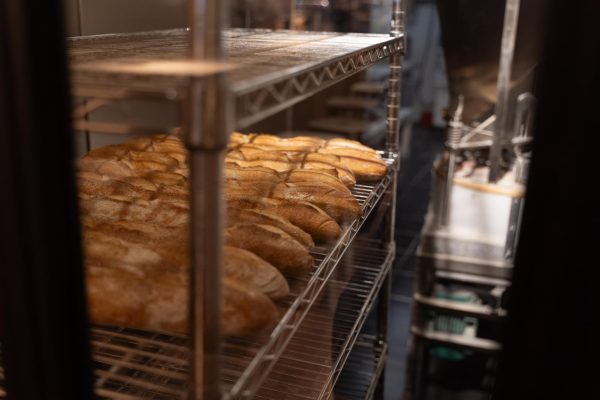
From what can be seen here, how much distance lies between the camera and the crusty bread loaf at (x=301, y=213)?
4.45 feet

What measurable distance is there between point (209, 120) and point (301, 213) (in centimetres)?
74

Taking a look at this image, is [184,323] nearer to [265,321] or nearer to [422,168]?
[265,321]

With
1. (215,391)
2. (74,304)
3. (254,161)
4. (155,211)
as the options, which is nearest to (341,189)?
(254,161)

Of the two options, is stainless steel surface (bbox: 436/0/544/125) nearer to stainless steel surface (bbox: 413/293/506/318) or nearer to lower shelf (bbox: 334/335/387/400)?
stainless steel surface (bbox: 413/293/506/318)

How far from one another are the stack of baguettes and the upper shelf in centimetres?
30

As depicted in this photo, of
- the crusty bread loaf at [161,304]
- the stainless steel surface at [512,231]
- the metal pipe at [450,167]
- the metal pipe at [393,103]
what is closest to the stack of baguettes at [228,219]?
the crusty bread loaf at [161,304]

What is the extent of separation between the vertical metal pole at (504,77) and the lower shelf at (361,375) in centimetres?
101

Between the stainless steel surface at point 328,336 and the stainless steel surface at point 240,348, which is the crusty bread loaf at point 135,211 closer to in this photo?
the stainless steel surface at point 240,348

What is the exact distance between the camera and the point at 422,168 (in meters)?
6.14

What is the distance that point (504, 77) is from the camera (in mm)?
2584

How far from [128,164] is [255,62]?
634mm

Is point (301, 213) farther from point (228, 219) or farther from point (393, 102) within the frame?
point (393, 102)

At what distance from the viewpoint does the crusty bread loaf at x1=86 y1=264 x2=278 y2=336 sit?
0.97 metres

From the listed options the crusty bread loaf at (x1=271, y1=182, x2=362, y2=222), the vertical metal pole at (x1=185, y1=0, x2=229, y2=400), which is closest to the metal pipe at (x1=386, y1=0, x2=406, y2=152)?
the crusty bread loaf at (x1=271, y1=182, x2=362, y2=222)
